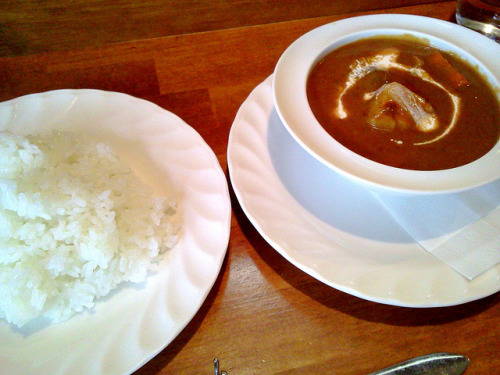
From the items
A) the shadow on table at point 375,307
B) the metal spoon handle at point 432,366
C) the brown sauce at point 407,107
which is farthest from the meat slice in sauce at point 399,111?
the metal spoon handle at point 432,366

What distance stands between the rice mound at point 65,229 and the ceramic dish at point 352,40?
485 mm

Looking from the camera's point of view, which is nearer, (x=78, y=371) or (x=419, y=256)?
(x=78, y=371)

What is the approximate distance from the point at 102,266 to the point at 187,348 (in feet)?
1.08

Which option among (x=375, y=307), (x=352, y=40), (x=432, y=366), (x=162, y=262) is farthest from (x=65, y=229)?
(x=352, y=40)

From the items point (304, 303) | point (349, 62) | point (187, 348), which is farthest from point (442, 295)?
point (349, 62)

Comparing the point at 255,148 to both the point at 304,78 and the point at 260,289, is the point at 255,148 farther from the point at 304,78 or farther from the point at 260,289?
the point at 260,289

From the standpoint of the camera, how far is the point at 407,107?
1.14 meters

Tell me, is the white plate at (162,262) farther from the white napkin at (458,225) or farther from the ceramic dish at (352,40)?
the white napkin at (458,225)

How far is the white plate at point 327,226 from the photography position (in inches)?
36.8

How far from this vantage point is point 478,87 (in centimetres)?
125

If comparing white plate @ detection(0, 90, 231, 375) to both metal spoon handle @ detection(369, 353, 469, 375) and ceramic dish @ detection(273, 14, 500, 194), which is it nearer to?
ceramic dish @ detection(273, 14, 500, 194)

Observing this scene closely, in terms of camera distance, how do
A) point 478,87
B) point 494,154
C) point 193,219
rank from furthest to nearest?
point 478,87
point 193,219
point 494,154

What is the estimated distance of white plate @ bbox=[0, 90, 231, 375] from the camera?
0.89 m

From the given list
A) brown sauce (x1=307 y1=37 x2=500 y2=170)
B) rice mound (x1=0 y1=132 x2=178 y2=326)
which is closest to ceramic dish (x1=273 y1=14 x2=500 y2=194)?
brown sauce (x1=307 y1=37 x2=500 y2=170)
